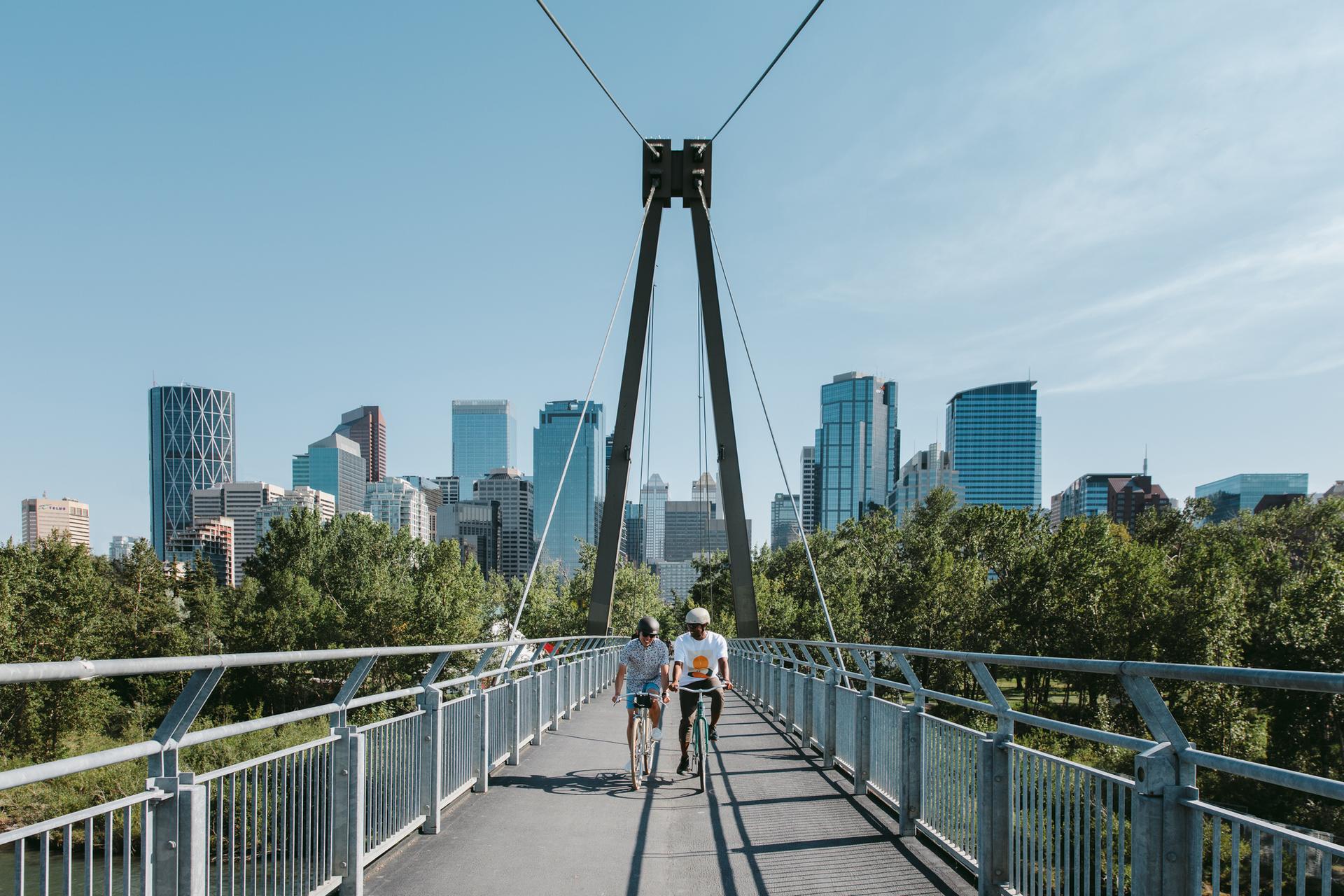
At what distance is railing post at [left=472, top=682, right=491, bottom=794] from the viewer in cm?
743

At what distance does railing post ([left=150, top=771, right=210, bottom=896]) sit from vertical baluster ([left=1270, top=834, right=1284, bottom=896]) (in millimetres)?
3220

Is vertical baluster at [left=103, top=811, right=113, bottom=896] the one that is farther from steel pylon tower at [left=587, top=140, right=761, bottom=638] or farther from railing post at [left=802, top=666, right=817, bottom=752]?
steel pylon tower at [left=587, top=140, right=761, bottom=638]

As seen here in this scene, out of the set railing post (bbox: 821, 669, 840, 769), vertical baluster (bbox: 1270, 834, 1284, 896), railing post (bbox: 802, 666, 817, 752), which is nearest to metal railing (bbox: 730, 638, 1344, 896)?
vertical baluster (bbox: 1270, 834, 1284, 896)

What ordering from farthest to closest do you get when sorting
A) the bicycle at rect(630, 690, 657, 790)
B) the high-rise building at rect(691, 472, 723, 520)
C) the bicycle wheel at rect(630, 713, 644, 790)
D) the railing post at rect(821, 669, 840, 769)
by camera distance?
1. the high-rise building at rect(691, 472, 723, 520)
2. the railing post at rect(821, 669, 840, 769)
3. the bicycle at rect(630, 690, 657, 790)
4. the bicycle wheel at rect(630, 713, 644, 790)

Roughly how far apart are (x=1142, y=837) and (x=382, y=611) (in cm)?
4813

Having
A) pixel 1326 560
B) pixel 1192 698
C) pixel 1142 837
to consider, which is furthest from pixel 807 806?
pixel 1326 560

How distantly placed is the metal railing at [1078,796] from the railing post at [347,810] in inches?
119

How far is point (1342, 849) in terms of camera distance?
244 centimetres

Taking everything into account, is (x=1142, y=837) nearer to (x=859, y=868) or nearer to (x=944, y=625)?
(x=859, y=868)

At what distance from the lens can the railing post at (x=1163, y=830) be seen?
3029mm

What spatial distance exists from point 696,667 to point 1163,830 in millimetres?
5537

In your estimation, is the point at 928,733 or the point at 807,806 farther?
the point at 807,806

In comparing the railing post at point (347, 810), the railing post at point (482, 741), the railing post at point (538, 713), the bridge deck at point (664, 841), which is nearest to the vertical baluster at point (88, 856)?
the railing post at point (347, 810)

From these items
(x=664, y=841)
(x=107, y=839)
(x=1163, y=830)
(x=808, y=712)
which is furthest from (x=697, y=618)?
(x=107, y=839)
